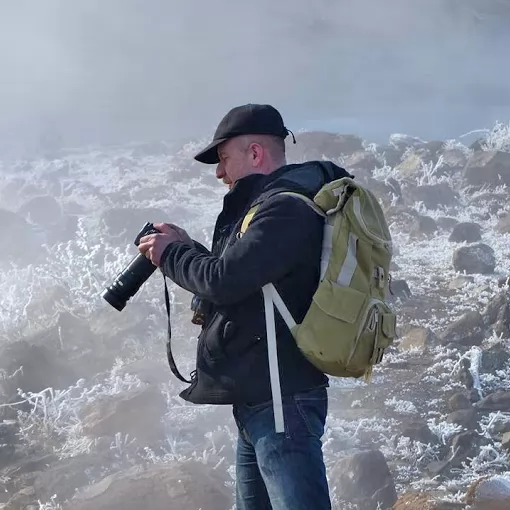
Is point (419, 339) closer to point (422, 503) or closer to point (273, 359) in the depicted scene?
point (422, 503)

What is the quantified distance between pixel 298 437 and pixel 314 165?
0.72m

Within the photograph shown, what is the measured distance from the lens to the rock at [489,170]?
36.4 feet

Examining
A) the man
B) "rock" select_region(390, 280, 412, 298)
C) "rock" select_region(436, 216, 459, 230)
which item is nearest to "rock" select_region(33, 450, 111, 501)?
the man

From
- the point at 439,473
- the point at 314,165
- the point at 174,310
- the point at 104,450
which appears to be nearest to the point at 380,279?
the point at 314,165

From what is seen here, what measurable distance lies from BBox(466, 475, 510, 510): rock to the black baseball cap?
6.56 ft

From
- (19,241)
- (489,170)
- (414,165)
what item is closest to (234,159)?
(19,241)

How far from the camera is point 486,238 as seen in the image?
8773mm

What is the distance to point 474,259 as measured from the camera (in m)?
7.48

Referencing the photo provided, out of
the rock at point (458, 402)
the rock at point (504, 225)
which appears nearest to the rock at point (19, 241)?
the rock at point (458, 402)

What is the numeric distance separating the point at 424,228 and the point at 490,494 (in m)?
6.37

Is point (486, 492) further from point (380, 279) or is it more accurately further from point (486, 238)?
point (486, 238)

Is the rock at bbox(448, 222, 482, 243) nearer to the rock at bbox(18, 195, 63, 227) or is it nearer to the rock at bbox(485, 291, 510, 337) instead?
the rock at bbox(485, 291, 510, 337)

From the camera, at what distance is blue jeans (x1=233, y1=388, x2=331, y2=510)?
164 cm

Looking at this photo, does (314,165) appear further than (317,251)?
Yes
